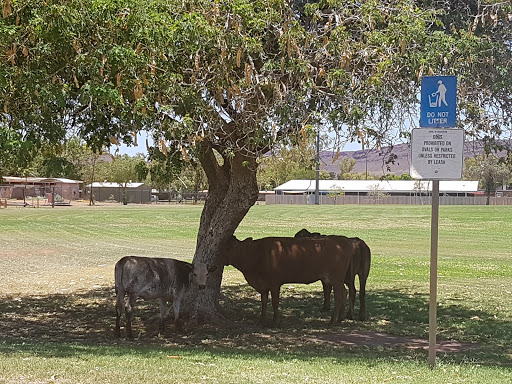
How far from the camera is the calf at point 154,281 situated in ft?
43.2

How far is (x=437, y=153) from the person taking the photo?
9.22 m

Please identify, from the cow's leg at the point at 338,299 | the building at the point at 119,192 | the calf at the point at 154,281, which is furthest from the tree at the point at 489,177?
the calf at the point at 154,281

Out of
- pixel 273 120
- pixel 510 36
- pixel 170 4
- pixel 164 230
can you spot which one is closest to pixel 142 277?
pixel 273 120

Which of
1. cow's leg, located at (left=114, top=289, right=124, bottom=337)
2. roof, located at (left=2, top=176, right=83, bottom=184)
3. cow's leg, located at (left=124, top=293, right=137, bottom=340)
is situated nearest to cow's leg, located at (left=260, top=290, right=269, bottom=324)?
cow's leg, located at (left=124, top=293, right=137, bottom=340)

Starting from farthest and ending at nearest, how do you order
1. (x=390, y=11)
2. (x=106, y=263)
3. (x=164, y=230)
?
(x=164, y=230)
(x=106, y=263)
(x=390, y=11)

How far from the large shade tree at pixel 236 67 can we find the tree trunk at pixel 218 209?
127cm

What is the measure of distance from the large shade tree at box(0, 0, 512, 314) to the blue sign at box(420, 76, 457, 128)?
2.10m

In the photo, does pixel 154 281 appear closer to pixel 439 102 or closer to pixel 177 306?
pixel 177 306

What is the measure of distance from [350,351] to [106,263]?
16.4 metres

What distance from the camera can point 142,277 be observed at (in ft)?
43.4

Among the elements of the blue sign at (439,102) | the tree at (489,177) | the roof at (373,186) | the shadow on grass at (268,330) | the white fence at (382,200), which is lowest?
the shadow on grass at (268,330)

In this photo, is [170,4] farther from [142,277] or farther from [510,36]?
[510,36]

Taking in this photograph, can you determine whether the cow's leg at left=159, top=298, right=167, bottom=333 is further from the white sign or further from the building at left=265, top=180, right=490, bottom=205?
the building at left=265, top=180, right=490, bottom=205

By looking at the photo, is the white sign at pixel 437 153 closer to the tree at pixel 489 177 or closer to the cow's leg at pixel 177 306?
the cow's leg at pixel 177 306
